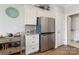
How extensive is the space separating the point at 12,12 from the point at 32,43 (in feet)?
1.75

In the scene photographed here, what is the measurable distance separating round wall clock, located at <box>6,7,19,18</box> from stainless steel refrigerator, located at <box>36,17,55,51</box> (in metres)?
0.34

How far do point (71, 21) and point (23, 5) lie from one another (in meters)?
0.75

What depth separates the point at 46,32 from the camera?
157 cm

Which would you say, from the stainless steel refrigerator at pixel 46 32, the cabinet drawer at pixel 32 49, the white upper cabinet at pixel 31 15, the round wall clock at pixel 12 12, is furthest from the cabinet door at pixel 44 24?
the round wall clock at pixel 12 12

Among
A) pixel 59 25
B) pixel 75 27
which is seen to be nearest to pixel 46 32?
pixel 59 25

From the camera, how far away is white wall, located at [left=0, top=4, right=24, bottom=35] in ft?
4.78

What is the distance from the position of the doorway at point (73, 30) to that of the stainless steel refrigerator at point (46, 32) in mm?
238

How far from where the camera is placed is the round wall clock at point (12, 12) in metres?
1.47

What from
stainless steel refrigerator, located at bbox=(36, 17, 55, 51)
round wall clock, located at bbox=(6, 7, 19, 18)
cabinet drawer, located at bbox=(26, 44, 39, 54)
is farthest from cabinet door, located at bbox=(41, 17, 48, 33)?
round wall clock, located at bbox=(6, 7, 19, 18)

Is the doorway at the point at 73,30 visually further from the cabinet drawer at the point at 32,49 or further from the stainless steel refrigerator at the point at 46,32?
the cabinet drawer at the point at 32,49

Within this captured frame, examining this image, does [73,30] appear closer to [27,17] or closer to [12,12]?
[27,17]
